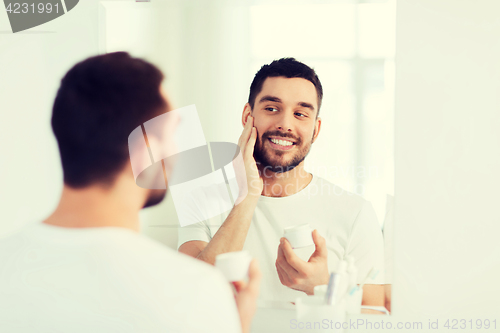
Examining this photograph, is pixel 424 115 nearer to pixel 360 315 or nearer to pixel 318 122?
pixel 318 122

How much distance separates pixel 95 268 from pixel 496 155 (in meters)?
1.00

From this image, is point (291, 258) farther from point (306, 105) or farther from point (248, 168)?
point (306, 105)

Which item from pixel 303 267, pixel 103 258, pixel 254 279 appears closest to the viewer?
pixel 103 258

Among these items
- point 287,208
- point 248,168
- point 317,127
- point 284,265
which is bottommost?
point 284,265

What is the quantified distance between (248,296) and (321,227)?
0.30 m

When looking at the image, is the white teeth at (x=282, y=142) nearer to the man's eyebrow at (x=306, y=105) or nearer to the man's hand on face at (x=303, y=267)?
the man's eyebrow at (x=306, y=105)

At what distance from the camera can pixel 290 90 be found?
0.99 m

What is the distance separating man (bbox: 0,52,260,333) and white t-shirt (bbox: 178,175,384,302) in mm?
194

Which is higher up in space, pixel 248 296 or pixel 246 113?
pixel 246 113

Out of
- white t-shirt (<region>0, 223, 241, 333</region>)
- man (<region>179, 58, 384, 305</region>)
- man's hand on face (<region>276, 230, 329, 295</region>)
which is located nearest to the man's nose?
man (<region>179, 58, 384, 305</region>)

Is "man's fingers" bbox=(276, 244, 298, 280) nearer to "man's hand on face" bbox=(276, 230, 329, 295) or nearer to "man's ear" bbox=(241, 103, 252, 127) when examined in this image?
A: "man's hand on face" bbox=(276, 230, 329, 295)

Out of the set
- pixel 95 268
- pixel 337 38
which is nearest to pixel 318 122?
pixel 337 38

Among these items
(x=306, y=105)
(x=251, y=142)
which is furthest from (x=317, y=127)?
(x=251, y=142)

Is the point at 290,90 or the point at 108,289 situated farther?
the point at 290,90
